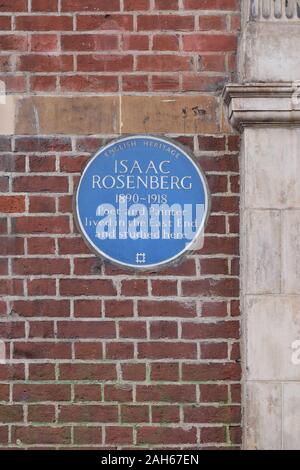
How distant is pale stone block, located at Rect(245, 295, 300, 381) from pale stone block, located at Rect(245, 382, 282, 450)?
0.05m

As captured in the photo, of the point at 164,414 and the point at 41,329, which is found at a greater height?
the point at 41,329

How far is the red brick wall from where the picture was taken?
4121 mm

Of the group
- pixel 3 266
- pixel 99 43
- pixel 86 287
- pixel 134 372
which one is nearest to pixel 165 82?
pixel 99 43

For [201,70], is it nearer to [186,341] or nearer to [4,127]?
[4,127]

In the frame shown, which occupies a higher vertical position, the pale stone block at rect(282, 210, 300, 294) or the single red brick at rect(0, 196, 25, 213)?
the single red brick at rect(0, 196, 25, 213)

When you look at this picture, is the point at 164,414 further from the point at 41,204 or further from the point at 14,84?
the point at 14,84

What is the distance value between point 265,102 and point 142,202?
2.50ft

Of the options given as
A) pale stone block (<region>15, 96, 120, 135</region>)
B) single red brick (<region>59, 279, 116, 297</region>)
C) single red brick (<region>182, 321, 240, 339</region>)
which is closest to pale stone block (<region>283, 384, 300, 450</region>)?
single red brick (<region>182, 321, 240, 339</region>)

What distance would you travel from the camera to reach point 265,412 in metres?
4.00

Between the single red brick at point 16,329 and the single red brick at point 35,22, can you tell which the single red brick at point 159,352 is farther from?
the single red brick at point 35,22

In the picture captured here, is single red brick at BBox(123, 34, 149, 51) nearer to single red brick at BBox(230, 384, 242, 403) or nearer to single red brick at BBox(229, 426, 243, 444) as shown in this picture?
single red brick at BBox(230, 384, 242, 403)

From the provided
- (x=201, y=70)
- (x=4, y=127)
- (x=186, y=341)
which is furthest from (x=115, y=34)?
(x=186, y=341)

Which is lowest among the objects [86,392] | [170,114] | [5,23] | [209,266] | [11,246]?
[86,392]

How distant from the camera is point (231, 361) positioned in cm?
412
